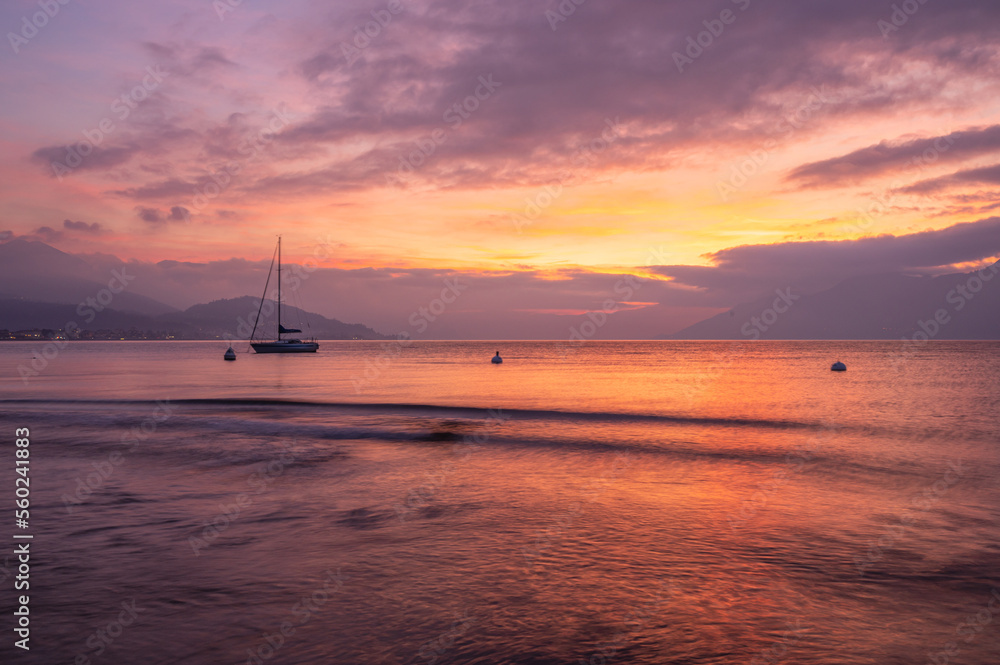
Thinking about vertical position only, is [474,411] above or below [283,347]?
below

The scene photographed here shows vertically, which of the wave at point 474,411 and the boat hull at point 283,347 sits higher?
the boat hull at point 283,347

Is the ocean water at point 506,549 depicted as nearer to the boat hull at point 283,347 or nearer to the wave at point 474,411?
the wave at point 474,411

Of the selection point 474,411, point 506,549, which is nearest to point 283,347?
point 474,411

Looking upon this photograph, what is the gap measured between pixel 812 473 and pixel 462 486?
10.9m

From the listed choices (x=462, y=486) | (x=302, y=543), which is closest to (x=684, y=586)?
(x=302, y=543)

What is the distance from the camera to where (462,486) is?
1571cm

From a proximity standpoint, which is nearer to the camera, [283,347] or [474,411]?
[474,411]

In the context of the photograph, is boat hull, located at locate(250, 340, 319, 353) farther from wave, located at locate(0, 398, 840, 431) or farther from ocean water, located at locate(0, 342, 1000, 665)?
ocean water, located at locate(0, 342, 1000, 665)

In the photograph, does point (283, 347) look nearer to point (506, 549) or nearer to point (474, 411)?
point (474, 411)

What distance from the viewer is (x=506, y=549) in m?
10.4

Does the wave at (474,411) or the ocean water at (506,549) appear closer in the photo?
the ocean water at (506,549)

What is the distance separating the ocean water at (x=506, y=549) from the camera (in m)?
7.09

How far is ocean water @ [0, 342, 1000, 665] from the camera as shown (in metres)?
7.09

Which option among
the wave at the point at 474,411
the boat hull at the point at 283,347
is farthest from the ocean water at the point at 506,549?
the boat hull at the point at 283,347
